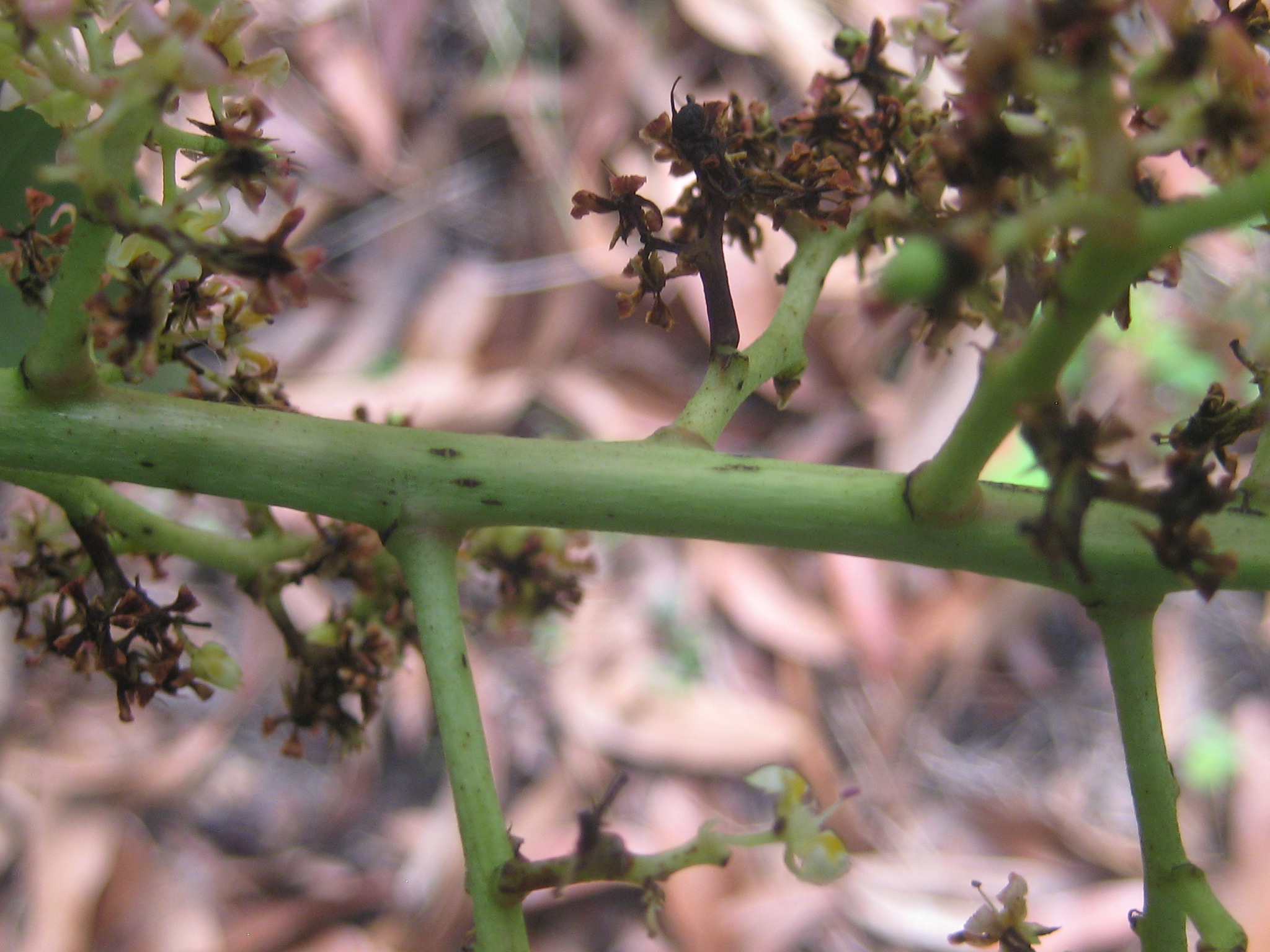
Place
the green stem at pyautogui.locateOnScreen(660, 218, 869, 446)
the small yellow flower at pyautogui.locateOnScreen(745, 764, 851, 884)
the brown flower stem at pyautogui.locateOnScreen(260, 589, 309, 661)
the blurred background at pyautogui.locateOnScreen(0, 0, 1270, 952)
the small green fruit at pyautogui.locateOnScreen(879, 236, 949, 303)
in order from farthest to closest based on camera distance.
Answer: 1. the blurred background at pyautogui.locateOnScreen(0, 0, 1270, 952)
2. the brown flower stem at pyautogui.locateOnScreen(260, 589, 309, 661)
3. the green stem at pyautogui.locateOnScreen(660, 218, 869, 446)
4. the small yellow flower at pyautogui.locateOnScreen(745, 764, 851, 884)
5. the small green fruit at pyautogui.locateOnScreen(879, 236, 949, 303)

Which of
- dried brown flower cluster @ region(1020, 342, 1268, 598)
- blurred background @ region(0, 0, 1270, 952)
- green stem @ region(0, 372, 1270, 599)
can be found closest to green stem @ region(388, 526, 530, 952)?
green stem @ region(0, 372, 1270, 599)

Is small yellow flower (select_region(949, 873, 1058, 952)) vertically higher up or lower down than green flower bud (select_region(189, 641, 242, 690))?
lower down

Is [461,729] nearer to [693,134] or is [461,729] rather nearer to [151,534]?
[151,534]

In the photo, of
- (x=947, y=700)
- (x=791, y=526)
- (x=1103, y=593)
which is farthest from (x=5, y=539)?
(x=947, y=700)

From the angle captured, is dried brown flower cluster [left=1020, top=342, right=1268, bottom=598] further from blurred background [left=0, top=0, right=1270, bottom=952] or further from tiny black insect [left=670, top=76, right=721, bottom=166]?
blurred background [left=0, top=0, right=1270, bottom=952]

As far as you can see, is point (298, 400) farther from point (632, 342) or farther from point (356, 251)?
point (632, 342)

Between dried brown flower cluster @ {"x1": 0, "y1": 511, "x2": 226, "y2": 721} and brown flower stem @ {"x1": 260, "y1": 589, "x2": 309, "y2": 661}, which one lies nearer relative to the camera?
dried brown flower cluster @ {"x1": 0, "y1": 511, "x2": 226, "y2": 721}
